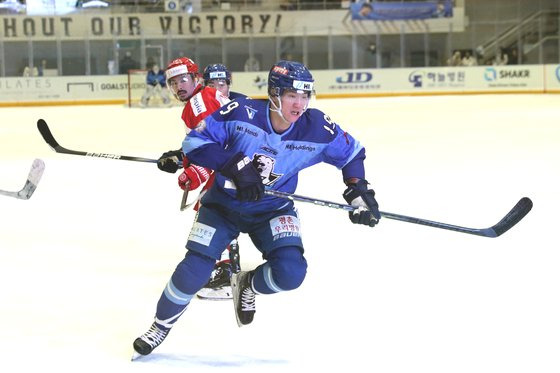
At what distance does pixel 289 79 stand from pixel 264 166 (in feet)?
1.16

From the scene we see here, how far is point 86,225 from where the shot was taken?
6.12 m

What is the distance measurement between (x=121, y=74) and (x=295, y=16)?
511 centimetres

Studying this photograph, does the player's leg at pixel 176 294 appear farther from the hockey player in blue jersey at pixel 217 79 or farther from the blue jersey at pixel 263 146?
the hockey player in blue jersey at pixel 217 79

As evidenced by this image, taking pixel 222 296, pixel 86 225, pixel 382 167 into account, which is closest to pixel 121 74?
pixel 382 167

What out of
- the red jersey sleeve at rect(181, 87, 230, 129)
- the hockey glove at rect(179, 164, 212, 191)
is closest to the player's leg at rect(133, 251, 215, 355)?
the hockey glove at rect(179, 164, 212, 191)

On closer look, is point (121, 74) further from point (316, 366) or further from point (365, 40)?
point (316, 366)

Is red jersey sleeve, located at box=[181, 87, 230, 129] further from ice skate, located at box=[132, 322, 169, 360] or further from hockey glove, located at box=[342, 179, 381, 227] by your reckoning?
ice skate, located at box=[132, 322, 169, 360]

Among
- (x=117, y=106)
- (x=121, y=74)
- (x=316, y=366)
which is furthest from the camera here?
(x=121, y=74)

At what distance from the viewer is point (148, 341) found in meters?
3.28

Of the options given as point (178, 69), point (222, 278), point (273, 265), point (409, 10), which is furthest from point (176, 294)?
point (409, 10)

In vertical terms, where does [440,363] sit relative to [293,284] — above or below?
below

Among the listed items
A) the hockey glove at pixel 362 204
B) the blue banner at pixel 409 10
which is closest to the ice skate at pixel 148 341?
the hockey glove at pixel 362 204

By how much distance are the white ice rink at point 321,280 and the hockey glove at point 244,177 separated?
1.91 ft

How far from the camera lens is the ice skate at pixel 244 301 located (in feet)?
11.6
